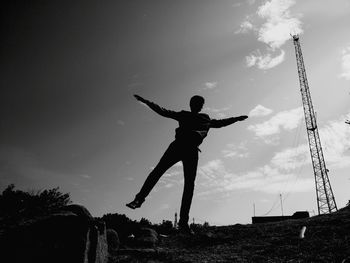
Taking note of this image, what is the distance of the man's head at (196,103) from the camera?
5.02 m

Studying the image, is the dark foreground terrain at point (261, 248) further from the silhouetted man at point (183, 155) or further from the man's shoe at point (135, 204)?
the man's shoe at point (135, 204)

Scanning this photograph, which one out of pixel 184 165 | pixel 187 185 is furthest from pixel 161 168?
pixel 187 185

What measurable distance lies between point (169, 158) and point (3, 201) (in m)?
36.8

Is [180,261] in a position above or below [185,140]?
below

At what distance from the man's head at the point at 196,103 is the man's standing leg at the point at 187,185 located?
2.74 ft

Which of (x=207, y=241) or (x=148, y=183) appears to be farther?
(x=207, y=241)

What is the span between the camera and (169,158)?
15.2ft

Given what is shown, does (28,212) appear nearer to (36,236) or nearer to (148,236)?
(36,236)

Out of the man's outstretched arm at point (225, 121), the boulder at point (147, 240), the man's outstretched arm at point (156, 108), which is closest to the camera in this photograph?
the man's outstretched arm at point (156, 108)

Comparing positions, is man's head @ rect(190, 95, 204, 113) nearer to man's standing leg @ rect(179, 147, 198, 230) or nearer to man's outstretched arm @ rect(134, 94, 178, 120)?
man's outstretched arm @ rect(134, 94, 178, 120)

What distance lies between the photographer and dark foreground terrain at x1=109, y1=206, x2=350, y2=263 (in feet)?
13.9

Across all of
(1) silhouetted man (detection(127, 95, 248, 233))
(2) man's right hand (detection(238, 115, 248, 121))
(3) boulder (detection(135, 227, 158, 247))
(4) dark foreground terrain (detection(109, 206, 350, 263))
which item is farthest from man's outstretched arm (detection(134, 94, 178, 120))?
(3) boulder (detection(135, 227, 158, 247))

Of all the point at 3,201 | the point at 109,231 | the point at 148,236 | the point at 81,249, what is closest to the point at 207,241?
the point at 148,236

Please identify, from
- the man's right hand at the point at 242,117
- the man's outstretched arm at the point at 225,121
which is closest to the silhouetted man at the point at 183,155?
the man's outstretched arm at the point at 225,121
